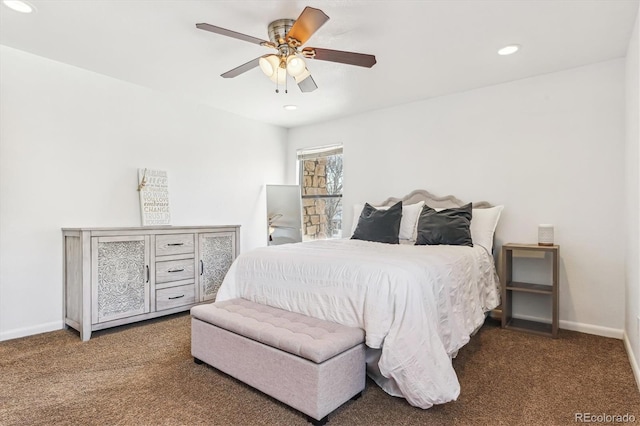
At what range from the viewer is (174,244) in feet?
11.5

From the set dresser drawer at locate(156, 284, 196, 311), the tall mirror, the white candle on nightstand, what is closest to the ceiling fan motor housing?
dresser drawer at locate(156, 284, 196, 311)

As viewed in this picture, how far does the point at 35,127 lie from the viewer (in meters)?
3.03

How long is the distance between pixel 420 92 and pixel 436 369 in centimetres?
300

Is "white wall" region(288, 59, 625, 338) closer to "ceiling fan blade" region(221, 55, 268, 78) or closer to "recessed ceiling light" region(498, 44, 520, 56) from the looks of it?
"recessed ceiling light" region(498, 44, 520, 56)

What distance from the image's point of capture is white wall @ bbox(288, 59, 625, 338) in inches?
118

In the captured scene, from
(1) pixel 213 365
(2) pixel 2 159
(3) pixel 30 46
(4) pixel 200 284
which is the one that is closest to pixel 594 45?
(1) pixel 213 365

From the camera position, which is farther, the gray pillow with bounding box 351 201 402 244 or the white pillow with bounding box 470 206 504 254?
the gray pillow with bounding box 351 201 402 244

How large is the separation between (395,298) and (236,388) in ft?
3.53

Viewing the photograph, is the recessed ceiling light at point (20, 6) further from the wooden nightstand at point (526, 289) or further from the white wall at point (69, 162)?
the wooden nightstand at point (526, 289)

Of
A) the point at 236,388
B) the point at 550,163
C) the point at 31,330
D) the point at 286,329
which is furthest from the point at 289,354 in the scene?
the point at 550,163

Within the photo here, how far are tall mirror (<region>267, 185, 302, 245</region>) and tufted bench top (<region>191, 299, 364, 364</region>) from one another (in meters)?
2.76

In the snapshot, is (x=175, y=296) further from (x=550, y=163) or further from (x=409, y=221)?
(x=550, y=163)

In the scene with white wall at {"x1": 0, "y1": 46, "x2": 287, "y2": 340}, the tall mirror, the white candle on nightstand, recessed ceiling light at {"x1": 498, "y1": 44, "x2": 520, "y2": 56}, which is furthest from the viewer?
the tall mirror

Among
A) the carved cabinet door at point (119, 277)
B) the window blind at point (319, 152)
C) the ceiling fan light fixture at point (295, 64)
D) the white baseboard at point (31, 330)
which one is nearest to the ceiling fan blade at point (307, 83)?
the ceiling fan light fixture at point (295, 64)
